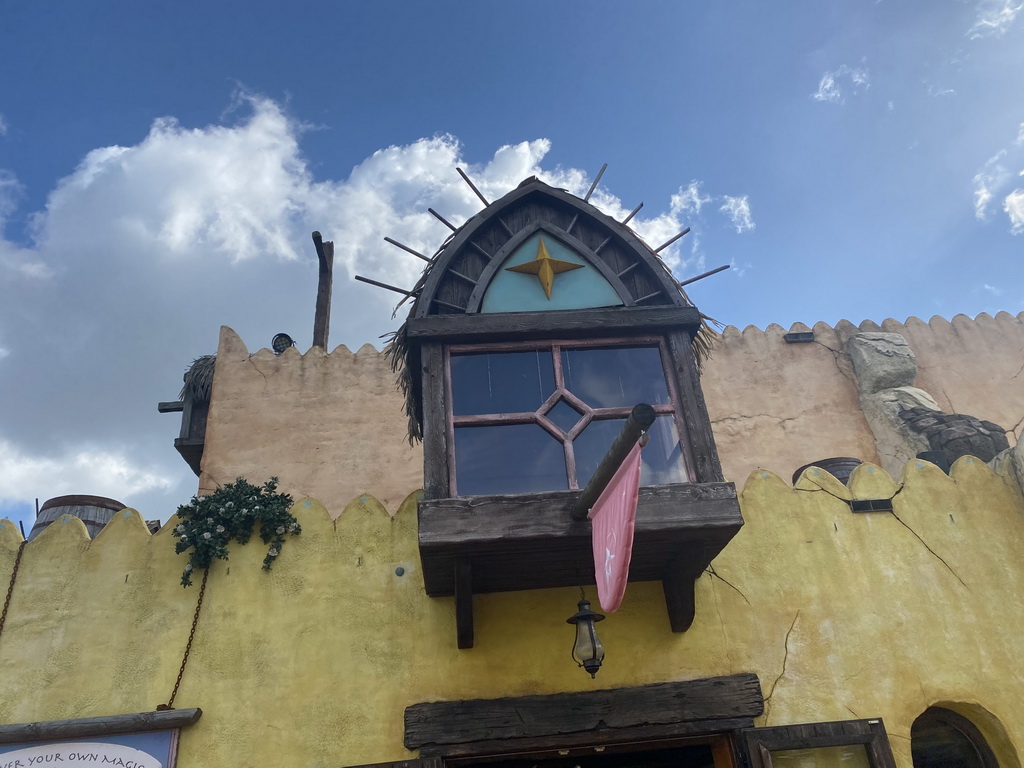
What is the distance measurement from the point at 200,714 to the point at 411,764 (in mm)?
1597

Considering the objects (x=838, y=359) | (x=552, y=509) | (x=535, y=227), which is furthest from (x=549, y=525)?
(x=838, y=359)

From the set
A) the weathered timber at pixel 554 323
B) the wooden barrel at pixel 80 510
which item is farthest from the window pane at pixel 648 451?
the wooden barrel at pixel 80 510

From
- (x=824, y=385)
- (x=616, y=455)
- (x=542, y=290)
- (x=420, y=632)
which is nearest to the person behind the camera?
(x=616, y=455)

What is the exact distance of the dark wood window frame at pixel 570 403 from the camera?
5.54 m

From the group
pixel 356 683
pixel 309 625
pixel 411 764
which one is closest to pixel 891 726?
pixel 411 764

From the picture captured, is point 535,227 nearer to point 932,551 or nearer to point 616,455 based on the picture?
point 616,455

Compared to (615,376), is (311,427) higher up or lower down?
higher up

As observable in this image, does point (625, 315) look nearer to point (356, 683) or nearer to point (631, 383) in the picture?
point (631, 383)

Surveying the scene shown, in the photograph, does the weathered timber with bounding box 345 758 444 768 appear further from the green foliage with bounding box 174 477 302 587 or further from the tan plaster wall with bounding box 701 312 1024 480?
the tan plaster wall with bounding box 701 312 1024 480

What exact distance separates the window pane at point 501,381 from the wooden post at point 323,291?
22.2 feet

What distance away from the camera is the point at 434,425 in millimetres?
5582

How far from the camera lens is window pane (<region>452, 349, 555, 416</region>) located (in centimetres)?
574

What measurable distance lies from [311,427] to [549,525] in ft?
20.6

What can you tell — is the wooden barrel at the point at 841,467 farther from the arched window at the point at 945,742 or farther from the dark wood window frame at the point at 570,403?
the dark wood window frame at the point at 570,403
